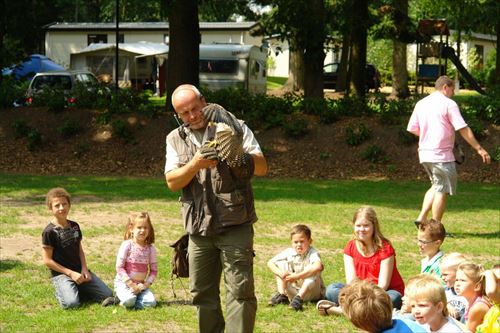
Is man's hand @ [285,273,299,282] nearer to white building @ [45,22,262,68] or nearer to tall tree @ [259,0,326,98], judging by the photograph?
tall tree @ [259,0,326,98]

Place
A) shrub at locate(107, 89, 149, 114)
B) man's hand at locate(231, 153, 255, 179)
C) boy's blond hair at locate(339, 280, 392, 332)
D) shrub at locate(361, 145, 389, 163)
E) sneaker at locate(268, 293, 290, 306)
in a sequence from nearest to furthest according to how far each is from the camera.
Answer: boy's blond hair at locate(339, 280, 392, 332)
man's hand at locate(231, 153, 255, 179)
sneaker at locate(268, 293, 290, 306)
shrub at locate(361, 145, 389, 163)
shrub at locate(107, 89, 149, 114)

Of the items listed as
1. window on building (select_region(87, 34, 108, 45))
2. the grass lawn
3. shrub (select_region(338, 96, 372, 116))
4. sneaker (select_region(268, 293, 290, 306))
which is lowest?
the grass lawn

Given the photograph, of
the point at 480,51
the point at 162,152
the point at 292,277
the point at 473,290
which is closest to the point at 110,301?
the point at 292,277

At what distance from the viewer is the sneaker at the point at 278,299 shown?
8430 mm

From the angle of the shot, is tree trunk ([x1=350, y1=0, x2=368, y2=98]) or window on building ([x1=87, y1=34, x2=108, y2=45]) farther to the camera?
window on building ([x1=87, y1=34, x2=108, y2=45])

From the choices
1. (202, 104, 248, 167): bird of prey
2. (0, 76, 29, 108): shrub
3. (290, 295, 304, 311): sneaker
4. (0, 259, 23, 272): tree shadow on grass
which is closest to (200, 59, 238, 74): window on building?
(0, 76, 29, 108): shrub

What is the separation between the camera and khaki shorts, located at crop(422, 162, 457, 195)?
11.6m

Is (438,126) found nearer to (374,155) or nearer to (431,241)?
(431,241)

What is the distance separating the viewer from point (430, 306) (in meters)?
4.98

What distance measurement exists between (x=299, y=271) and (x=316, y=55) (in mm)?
16308

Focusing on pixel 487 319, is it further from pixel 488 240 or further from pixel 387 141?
pixel 387 141

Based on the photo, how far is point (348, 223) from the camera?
1317cm

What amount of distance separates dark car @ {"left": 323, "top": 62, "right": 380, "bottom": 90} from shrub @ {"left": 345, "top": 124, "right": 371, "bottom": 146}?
1022 inches

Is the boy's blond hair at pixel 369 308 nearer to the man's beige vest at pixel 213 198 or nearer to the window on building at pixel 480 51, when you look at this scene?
the man's beige vest at pixel 213 198
